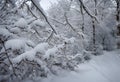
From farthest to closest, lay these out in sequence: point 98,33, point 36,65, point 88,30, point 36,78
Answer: point 98,33 < point 88,30 < point 36,78 < point 36,65

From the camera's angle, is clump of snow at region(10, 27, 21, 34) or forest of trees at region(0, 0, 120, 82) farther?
clump of snow at region(10, 27, 21, 34)

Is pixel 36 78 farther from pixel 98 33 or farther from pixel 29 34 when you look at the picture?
pixel 98 33

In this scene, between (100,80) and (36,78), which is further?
(100,80)

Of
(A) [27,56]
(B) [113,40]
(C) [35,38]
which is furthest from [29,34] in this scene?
(B) [113,40]

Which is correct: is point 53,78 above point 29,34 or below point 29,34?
below

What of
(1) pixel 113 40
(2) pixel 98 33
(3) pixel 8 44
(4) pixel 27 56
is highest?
(3) pixel 8 44

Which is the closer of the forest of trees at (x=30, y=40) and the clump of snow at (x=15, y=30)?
the forest of trees at (x=30, y=40)

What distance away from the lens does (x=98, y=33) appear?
15.8m

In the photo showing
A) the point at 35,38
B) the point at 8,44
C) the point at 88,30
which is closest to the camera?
the point at 8,44

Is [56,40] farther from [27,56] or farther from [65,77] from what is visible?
[27,56]

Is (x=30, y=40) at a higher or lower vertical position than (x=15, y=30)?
lower

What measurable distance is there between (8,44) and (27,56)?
37cm

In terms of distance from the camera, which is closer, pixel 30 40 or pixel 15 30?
pixel 15 30

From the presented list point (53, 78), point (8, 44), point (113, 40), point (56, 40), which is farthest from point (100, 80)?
point (113, 40)
